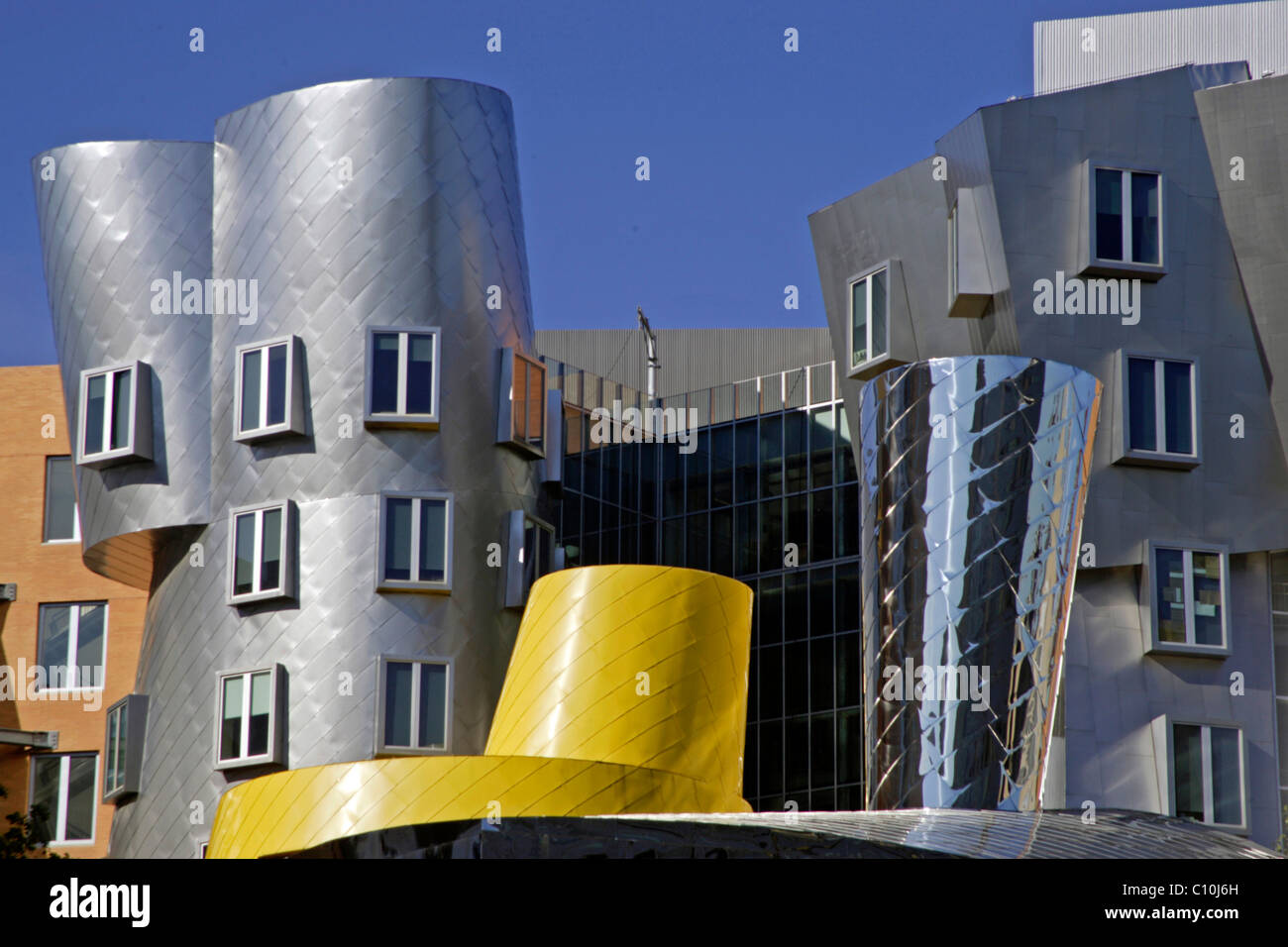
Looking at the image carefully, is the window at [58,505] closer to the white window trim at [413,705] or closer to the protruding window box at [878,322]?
the white window trim at [413,705]

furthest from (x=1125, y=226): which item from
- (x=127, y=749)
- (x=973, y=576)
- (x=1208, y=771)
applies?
(x=127, y=749)

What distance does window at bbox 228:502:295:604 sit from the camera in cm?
3553

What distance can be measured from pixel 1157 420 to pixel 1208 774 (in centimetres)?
619

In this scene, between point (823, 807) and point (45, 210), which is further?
point (823, 807)

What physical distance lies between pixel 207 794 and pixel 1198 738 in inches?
681

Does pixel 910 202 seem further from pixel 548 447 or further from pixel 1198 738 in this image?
pixel 1198 738

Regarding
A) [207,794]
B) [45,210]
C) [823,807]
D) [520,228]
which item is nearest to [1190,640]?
[823,807]

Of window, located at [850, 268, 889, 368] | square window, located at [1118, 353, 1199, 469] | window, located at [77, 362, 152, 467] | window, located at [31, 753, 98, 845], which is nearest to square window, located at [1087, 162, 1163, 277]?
square window, located at [1118, 353, 1199, 469]

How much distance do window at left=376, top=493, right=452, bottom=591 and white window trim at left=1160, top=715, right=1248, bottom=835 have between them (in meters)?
12.8

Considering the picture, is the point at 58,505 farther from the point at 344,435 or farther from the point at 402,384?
the point at 402,384

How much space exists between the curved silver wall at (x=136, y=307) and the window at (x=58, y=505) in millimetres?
6519

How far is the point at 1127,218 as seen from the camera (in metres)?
35.9

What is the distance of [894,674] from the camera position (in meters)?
29.2
